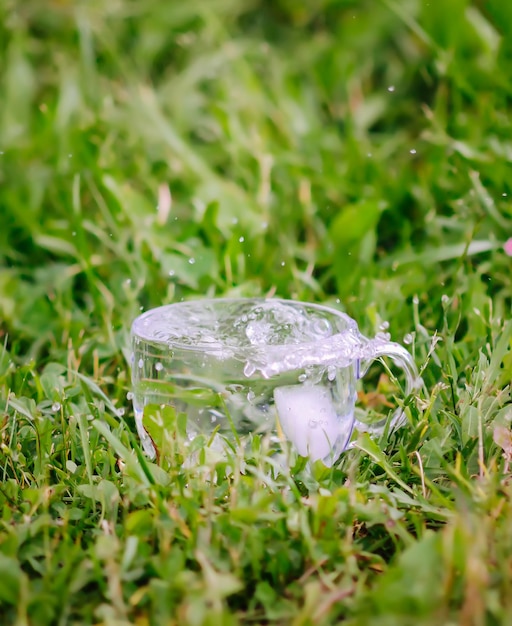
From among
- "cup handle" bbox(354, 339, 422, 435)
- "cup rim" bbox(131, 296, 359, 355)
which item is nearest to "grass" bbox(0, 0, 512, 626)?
"cup handle" bbox(354, 339, 422, 435)

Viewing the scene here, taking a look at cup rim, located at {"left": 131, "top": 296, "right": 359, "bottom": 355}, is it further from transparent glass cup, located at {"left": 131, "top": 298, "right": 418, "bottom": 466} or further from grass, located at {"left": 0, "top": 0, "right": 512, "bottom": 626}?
grass, located at {"left": 0, "top": 0, "right": 512, "bottom": 626}

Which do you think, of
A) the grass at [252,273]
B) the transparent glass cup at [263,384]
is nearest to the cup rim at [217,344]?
the transparent glass cup at [263,384]

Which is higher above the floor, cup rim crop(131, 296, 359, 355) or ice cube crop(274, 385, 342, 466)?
cup rim crop(131, 296, 359, 355)

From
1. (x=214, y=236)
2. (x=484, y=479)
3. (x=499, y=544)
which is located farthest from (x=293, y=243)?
(x=499, y=544)

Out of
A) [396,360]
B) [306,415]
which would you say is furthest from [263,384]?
[396,360]

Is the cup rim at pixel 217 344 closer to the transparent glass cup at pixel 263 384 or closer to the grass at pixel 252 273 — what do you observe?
the transparent glass cup at pixel 263 384

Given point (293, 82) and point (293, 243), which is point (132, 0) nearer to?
point (293, 82)
